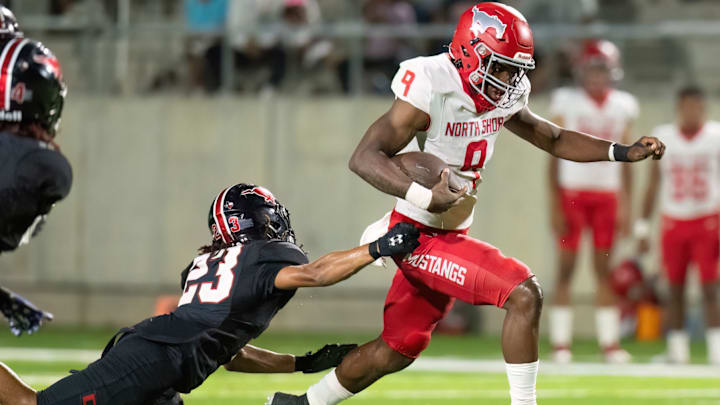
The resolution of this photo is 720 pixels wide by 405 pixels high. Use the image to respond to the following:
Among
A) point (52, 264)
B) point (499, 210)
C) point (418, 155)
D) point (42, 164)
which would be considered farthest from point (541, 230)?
point (42, 164)

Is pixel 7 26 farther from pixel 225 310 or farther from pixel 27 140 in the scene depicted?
pixel 225 310

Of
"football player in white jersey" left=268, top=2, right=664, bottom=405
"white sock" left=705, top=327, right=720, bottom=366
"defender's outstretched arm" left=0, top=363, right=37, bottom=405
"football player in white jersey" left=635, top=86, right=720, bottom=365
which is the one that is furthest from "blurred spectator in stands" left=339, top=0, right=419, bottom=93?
"defender's outstretched arm" left=0, top=363, right=37, bottom=405

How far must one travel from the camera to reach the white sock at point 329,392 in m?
5.88

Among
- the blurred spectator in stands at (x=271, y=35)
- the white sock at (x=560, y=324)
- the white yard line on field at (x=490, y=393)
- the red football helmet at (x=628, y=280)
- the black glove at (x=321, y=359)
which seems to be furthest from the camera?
the blurred spectator in stands at (x=271, y=35)

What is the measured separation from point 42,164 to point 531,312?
6.64 feet

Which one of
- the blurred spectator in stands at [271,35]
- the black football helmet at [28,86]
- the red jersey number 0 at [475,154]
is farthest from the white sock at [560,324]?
the black football helmet at [28,86]

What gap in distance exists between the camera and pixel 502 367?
9336mm

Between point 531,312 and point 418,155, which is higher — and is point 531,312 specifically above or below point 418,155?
below

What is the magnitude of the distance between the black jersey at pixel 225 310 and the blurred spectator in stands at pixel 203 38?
745 cm

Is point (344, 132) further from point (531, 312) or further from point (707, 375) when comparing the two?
point (531, 312)

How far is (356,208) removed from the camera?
12.4 meters

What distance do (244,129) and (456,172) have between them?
710 centimetres

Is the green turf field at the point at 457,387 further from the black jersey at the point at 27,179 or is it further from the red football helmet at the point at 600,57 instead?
the black jersey at the point at 27,179

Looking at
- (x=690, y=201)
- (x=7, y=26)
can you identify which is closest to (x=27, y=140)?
(x=7, y=26)
